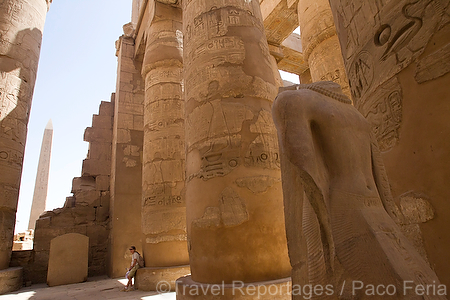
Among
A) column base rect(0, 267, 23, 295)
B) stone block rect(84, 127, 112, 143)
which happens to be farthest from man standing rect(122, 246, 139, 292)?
stone block rect(84, 127, 112, 143)

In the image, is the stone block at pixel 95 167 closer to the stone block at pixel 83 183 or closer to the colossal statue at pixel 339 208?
the stone block at pixel 83 183

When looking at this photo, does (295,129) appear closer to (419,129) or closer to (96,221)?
(419,129)

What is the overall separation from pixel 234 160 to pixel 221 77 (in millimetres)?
1079

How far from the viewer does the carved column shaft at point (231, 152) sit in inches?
114

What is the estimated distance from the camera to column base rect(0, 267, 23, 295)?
5.82m

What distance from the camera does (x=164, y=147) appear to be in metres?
6.08

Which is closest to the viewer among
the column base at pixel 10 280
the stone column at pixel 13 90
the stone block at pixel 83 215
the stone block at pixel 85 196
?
the column base at pixel 10 280

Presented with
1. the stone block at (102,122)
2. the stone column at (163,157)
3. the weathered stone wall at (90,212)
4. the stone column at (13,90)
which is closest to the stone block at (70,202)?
the weathered stone wall at (90,212)

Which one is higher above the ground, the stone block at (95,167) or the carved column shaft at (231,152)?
the stone block at (95,167)

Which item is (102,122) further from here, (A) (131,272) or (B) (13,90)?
(A) (131,272)

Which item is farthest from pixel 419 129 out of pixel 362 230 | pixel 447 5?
pixel 362 230

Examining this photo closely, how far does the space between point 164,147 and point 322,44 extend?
3927 millimetres

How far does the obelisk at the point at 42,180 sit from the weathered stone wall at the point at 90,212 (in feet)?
45.8

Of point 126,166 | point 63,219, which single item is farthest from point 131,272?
point 63,219
